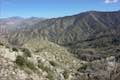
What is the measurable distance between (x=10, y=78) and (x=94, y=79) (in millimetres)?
10555

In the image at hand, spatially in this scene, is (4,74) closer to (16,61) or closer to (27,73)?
(27,73)

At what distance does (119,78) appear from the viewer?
21500 millimetres

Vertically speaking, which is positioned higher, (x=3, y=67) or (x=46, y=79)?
(x=3, y=67)

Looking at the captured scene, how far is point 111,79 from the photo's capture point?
23.5 m

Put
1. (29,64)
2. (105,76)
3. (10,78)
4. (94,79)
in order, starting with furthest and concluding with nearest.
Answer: (29,64) < (10,78) < (94,79) < (105,76)

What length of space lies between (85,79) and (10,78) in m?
10.1

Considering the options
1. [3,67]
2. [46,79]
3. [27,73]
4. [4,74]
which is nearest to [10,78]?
[4,74]

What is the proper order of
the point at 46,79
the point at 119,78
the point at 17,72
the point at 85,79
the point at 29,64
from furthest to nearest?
the point at 29,64 → the point at 46,79 → the point at 17,72 → the point at 85,79 → the point at 119,78

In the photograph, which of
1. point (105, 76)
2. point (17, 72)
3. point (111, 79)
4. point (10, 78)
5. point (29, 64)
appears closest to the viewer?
point (111, 79)

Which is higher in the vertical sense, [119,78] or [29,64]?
[119,78]

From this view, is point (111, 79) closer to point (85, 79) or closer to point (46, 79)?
point (85, 79)

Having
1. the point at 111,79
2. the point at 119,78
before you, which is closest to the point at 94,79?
the point at 111,79

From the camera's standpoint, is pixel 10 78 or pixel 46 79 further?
pixel 46 79

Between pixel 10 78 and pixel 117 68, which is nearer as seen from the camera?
pixel 117 68
